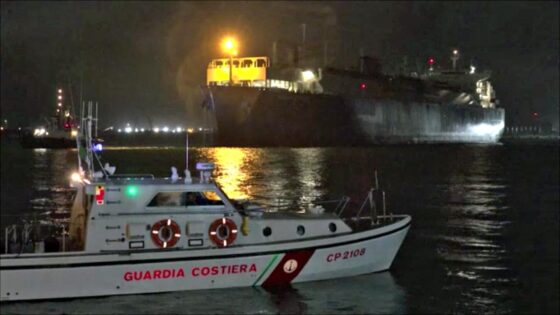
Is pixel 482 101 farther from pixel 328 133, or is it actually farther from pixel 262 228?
pixel 262 228

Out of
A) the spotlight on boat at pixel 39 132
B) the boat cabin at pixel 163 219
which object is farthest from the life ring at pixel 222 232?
the spotlight on boat at pixel 39 132

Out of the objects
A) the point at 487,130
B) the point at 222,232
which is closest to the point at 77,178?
the point at 222,232

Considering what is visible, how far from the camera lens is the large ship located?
96.9m

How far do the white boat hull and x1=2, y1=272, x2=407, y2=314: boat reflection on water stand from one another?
14 centimetres

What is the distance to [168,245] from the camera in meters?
12.4

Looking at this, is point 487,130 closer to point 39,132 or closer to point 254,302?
point 39,132

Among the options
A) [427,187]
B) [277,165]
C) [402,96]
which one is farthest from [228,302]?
[402,96]

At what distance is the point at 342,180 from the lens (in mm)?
46312

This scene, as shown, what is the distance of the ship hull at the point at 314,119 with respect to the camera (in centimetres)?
9594

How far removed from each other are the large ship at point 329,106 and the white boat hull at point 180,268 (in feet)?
266

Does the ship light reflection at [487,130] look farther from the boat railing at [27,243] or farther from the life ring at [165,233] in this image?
the boat railing at [27,243]

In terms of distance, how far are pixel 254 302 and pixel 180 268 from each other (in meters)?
1.47

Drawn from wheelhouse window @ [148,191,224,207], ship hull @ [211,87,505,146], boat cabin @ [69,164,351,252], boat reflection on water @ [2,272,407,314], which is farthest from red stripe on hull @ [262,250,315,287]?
ship hull @ [211,87,505,146]

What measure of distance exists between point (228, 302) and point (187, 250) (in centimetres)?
119
